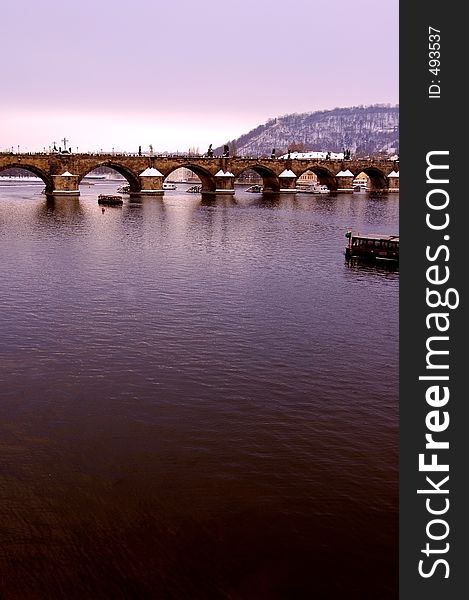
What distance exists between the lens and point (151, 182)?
141125 millimetres

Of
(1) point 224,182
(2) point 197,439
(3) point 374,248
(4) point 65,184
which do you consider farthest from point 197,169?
(2) point 197,439

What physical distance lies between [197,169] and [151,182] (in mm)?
13545

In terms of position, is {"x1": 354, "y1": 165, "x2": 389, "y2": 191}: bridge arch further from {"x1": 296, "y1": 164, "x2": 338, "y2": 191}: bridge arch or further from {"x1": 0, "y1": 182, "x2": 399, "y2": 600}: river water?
{"x1": 0, "y1": 182, "x2": 399, "y2": 600}: river water

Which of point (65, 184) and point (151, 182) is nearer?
point (65, 184)

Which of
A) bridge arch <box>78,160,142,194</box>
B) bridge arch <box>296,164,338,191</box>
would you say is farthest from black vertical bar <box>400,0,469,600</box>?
bridge arch <box>296,164,338,191</box>

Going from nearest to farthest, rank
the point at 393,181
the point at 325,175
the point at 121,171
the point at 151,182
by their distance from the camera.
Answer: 1. the point at 121,171
2. the point at 151,182
3. the point at 325,175
4. the point at 393,181

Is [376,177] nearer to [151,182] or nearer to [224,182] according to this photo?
[224,182]

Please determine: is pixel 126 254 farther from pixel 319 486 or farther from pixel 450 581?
pixel 450 581

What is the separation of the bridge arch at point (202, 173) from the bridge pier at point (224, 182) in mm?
1365

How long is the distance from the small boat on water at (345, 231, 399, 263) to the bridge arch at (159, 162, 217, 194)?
89.3 meters

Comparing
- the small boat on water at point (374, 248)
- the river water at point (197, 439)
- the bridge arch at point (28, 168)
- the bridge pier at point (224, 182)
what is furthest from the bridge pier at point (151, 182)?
the river water at point (197, 439)

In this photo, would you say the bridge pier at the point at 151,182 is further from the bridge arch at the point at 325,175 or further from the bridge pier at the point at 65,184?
the bridge arch at the point at 325,175

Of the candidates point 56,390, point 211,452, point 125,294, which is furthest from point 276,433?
point 125,294

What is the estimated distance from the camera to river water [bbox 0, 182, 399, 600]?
44.4ft
